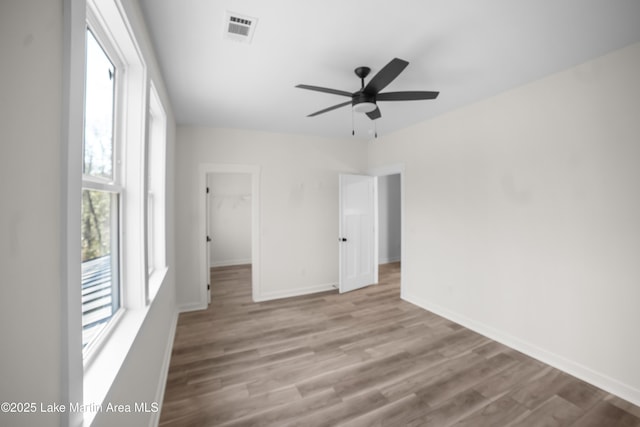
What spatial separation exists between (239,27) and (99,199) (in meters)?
1.42

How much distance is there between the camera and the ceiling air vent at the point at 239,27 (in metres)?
1.72

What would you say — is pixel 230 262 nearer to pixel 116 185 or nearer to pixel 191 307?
pixel 191 307

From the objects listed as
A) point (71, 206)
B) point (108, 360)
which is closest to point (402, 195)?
point (108, 360)

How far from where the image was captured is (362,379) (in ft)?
7.52

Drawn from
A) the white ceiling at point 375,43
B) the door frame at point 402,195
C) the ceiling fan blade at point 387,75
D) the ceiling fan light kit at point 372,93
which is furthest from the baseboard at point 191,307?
the ceiling fan blade at point 387,75

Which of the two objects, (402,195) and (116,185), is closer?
(116,185)

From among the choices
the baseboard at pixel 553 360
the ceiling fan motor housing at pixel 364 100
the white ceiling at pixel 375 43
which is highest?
the white ceiling at pixel 375 43

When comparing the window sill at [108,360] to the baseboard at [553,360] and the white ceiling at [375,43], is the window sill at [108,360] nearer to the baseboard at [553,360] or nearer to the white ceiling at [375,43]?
the white ceiling at [375,43]

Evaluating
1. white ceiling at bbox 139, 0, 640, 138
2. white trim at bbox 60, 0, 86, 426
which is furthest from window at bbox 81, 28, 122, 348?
white ceiling at bbox 139, 0, 640, 138

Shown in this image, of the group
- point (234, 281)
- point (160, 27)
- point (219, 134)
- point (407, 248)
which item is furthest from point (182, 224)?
point (407, 248)

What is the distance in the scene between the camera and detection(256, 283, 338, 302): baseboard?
4309 mm

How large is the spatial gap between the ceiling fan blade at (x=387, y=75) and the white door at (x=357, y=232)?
8.21ft

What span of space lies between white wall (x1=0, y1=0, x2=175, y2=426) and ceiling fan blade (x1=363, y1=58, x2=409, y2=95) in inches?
63.6

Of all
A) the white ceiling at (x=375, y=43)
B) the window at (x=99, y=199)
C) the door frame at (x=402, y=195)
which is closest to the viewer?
the window at (x=99, y=199)
